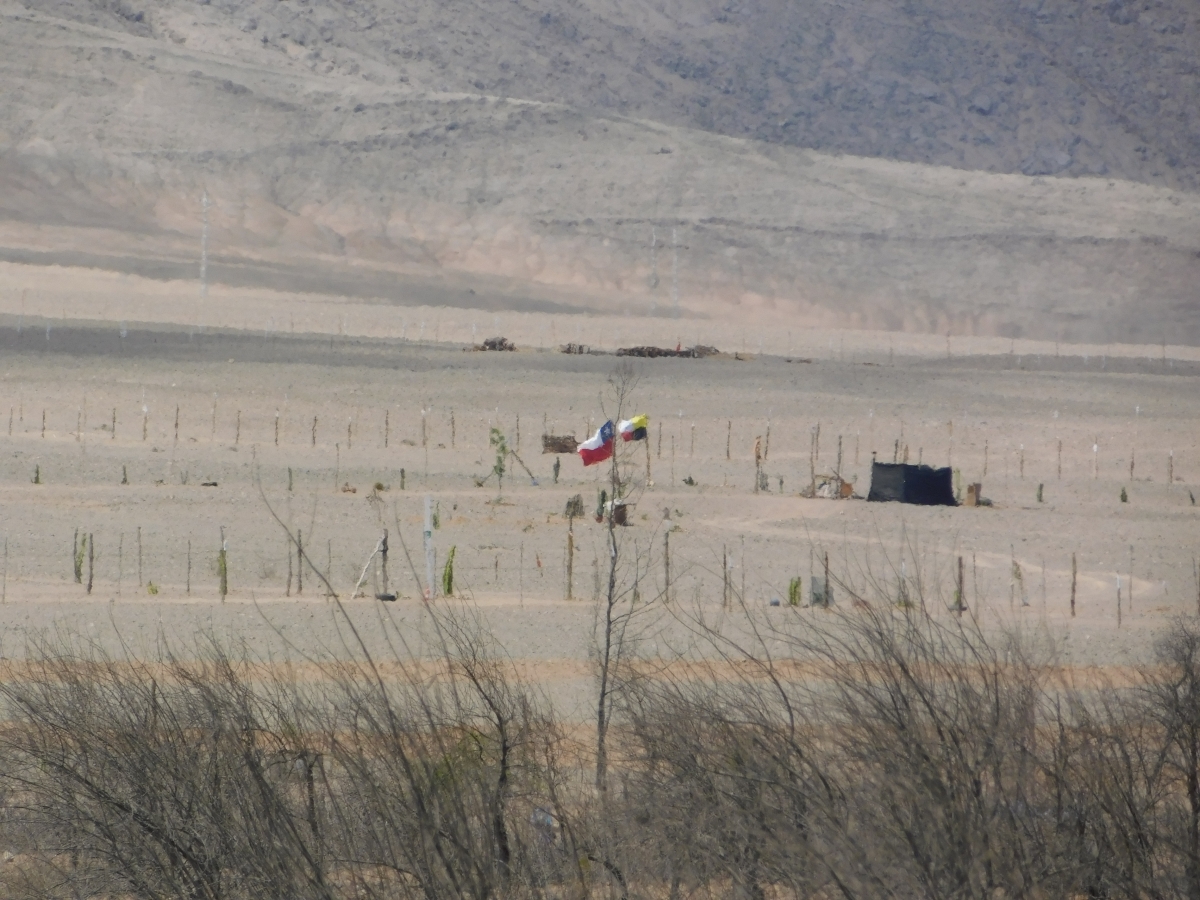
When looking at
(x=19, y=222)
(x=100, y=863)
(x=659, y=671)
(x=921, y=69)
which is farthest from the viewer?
(x=921, y=69)

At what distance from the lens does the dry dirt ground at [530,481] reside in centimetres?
2050

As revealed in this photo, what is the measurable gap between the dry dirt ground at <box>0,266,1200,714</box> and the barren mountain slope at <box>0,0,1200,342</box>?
2497 cm

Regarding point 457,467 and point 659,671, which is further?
point 457,467

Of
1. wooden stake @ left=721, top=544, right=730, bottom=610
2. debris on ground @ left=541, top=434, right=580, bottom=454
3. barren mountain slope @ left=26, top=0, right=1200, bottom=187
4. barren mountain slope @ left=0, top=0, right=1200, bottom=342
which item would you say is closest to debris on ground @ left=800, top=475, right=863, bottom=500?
wooden stake @ left=721, top=544, right=730, bottom=610

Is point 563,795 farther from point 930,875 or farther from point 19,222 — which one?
point 19,222

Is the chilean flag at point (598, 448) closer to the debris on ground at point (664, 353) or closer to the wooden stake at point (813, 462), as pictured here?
the wooden stake at point (813, 462)

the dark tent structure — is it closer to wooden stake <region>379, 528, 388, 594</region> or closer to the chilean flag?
the chilean flag

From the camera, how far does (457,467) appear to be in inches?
1353

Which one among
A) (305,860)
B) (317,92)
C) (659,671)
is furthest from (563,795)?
(317,92)

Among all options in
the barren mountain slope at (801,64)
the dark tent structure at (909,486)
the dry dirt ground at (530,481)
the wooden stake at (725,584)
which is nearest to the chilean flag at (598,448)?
the dry dirt ground at (530,481)

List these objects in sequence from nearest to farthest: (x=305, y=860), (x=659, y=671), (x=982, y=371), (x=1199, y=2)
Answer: (x=305, y=860) → (x=659, y=671) → (x=982, y=371) → (x=1199, y=2)

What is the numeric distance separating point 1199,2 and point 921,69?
32.5 m

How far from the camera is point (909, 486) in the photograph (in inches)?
1209

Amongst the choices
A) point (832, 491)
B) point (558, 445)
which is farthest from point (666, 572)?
point (558, 445)
